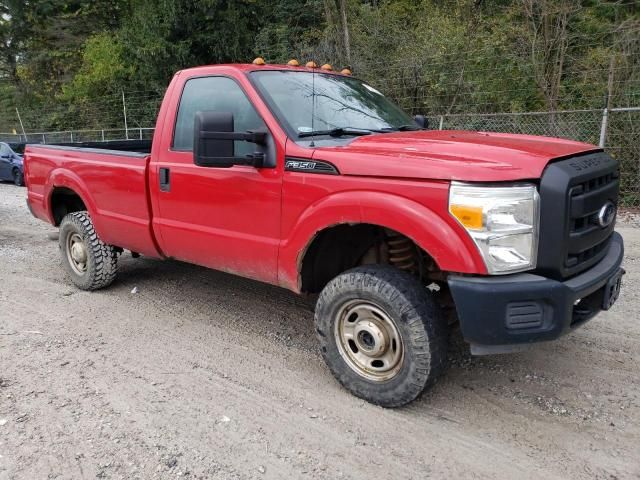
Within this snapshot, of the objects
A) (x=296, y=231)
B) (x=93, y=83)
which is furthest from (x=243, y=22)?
(x=296, y=231)

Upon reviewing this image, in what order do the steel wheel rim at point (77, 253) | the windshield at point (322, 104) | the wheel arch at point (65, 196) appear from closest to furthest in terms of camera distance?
1. the windshield at point (322, 104)
2. the wheel arch at point (65, 196)
3. the steel wheel rim at point (77, 253)

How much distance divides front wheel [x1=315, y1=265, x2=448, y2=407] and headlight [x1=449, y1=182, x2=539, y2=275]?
53cm

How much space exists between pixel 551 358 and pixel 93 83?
26.0m

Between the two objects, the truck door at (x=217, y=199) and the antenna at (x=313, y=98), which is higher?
the antenna at (x=313, y=98)

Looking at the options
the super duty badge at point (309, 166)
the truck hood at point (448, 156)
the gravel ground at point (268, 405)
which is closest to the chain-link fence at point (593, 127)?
the gravel ground at point (268, 405)

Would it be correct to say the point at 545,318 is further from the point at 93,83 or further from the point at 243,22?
the point at 93,83

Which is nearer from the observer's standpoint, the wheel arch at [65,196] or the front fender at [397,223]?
the front fender at [397,223]

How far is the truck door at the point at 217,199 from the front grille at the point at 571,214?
1.63m

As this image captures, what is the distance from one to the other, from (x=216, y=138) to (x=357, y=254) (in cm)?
125

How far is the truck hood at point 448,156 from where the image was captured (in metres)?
2.78

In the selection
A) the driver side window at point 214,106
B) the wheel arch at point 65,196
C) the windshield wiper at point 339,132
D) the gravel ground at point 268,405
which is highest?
the driver side window at point 214,106

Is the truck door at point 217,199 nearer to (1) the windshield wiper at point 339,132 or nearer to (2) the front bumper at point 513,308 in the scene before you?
(1) the windshield wiper at point 339,132

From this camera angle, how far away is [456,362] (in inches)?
155

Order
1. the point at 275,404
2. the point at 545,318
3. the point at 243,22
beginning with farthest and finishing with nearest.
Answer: the point at 243,22
the point at 275,404
the point at 545,318
